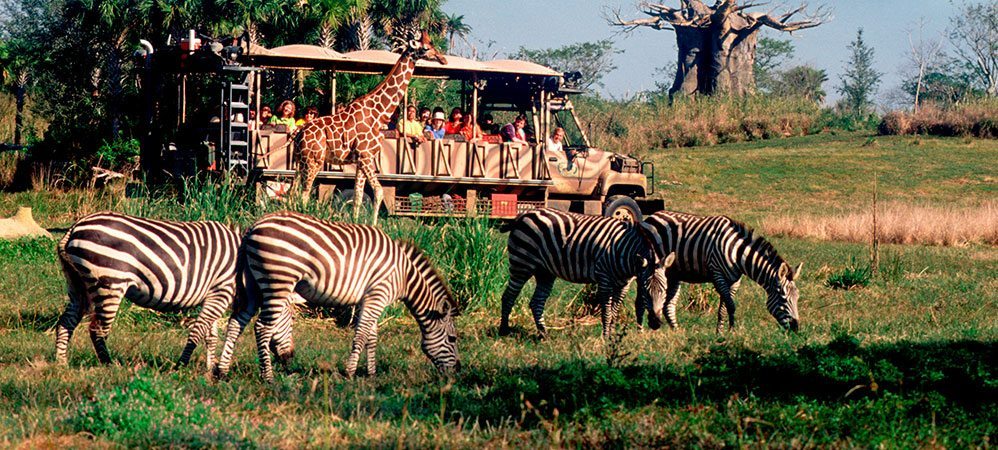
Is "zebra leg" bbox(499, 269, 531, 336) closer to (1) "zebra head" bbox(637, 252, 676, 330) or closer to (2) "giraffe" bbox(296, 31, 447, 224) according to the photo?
(1) "zebra head" bbox(637, 252, 676, 330)

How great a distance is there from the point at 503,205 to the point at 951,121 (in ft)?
89.2

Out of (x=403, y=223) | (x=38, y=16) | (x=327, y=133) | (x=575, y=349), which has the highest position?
(x=38, y=16)

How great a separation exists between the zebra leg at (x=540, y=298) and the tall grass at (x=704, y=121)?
98.5 ft

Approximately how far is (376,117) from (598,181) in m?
6.25

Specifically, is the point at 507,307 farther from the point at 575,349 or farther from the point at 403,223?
the point at 403,223

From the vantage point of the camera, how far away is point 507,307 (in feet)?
39.5

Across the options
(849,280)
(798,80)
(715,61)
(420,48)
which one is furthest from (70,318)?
(798,80)

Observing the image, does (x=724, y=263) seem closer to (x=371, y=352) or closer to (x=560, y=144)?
(x=371, y=352)

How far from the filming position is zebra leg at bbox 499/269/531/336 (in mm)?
12031

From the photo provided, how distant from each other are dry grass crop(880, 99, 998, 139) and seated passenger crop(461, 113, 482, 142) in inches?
1053

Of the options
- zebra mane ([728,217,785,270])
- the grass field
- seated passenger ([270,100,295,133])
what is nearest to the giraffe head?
seated passenger ([270,100,295,133])

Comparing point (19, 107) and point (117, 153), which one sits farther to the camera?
point (19, 107)

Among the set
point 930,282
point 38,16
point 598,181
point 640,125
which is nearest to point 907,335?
point 930,282

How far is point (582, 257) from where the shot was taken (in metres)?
11.9
